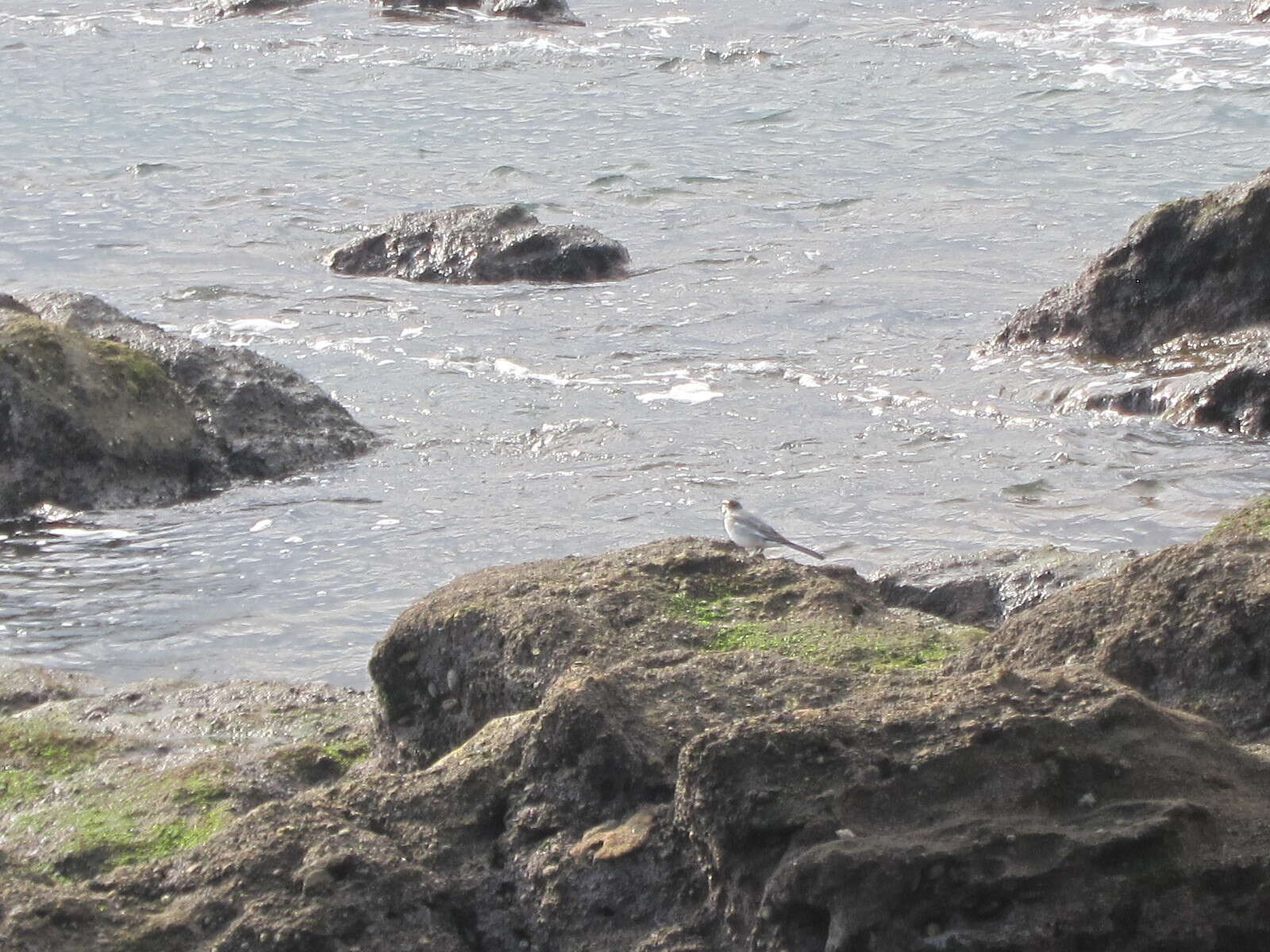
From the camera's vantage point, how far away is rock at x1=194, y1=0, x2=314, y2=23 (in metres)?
24.7

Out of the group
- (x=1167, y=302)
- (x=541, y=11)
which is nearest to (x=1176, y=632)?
(x=1167, y=302)

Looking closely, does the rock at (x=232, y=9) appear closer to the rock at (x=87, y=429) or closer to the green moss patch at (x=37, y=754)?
the rock at (x=87, y=429)

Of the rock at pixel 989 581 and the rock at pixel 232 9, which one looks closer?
the rock at pixel 989 581

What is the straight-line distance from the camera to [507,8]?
2423 centimetres

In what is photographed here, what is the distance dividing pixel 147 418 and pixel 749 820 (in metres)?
6.40

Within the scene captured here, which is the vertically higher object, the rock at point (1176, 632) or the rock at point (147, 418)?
the rock at point (1176, 632)

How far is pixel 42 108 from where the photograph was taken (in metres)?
19.5

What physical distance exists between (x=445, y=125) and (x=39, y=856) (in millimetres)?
15371

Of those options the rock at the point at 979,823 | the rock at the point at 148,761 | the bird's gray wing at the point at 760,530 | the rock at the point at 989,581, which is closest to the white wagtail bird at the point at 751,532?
the bird's gray wing at the point at 760,530

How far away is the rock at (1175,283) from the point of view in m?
9.92

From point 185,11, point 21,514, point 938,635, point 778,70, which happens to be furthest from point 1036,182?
point 185,11

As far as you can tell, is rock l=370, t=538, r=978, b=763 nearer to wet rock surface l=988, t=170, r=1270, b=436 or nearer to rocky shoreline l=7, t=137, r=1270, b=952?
rocky shoreline l=7, t=137, r=1270, b=952

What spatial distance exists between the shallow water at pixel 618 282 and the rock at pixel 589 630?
2.12 m

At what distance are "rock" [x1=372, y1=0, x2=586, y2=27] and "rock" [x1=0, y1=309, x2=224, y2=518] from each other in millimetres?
15947
